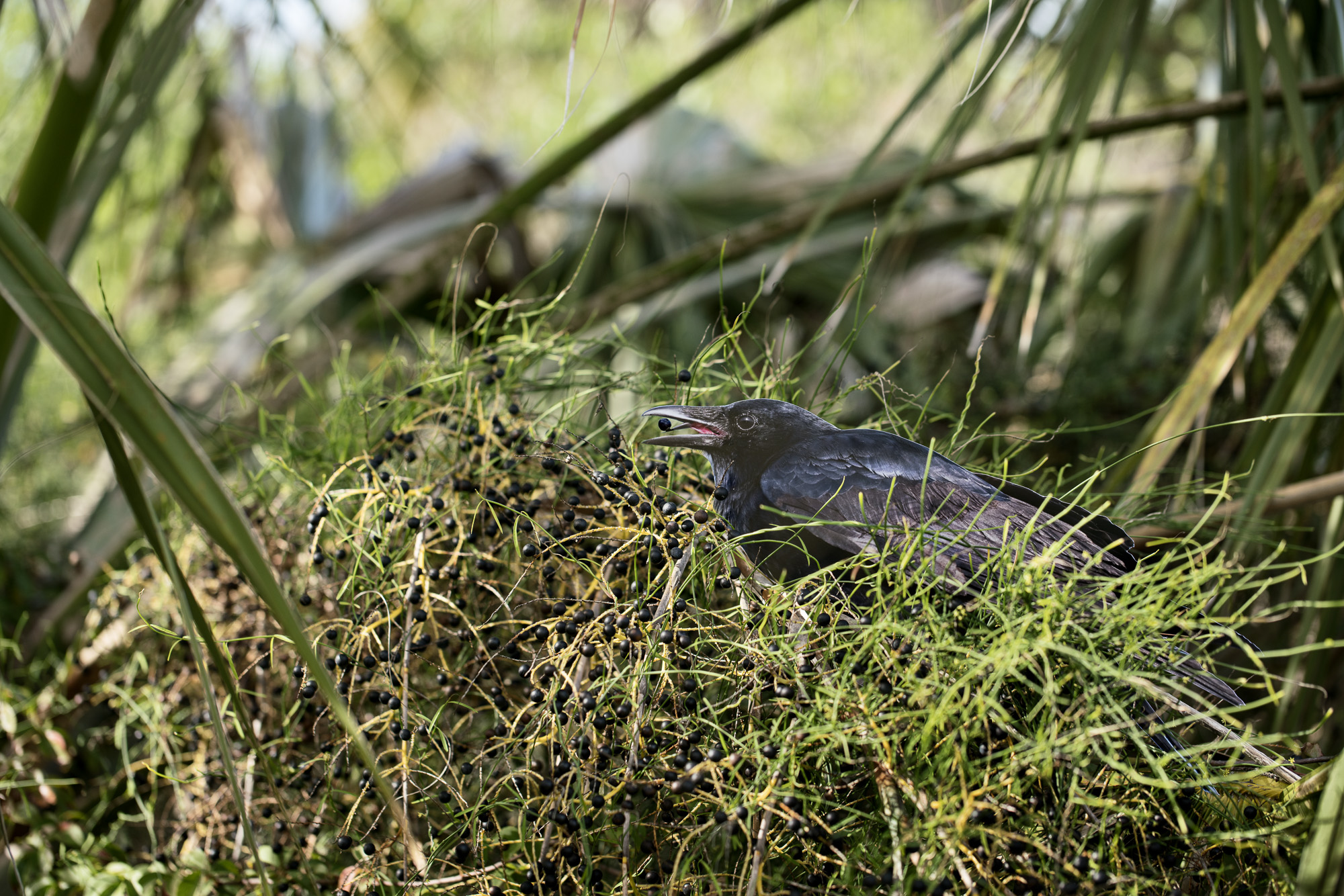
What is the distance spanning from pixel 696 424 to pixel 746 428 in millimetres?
55

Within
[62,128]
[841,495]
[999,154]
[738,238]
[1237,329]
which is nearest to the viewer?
[841,495]

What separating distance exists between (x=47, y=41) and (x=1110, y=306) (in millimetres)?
2973

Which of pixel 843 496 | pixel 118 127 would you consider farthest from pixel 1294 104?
pixel 118 127

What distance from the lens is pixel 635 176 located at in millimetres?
3287

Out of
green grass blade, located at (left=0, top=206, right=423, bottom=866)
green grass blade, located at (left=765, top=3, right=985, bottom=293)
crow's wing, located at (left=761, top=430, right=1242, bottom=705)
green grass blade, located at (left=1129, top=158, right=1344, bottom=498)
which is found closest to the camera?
green grass blade, located at (left=0, top=206, right=423, bottom=866)

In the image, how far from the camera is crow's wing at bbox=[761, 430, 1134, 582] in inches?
35.9

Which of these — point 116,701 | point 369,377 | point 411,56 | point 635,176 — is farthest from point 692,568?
point 635,176

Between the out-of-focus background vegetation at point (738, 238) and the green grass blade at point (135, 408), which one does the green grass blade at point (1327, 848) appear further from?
the green grass blade at point (135, 408)

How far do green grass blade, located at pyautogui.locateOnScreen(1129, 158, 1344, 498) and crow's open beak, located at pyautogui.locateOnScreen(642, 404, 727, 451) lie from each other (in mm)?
562

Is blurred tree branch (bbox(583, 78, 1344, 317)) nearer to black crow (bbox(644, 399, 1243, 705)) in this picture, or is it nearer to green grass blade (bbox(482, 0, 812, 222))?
green grass blade (bbox(482, 0, 812, 222))

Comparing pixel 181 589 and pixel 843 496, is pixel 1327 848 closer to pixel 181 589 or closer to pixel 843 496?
pixel 843 496

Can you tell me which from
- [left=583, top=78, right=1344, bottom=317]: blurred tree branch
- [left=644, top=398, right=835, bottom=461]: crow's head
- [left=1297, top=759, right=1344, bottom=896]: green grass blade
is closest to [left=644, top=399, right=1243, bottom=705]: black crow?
[left=644, top=398, right=835, bottom=461]: crow's head

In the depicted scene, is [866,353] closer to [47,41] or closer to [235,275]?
[47,41]

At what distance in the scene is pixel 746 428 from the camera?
1.02m
